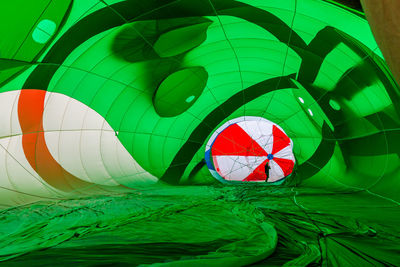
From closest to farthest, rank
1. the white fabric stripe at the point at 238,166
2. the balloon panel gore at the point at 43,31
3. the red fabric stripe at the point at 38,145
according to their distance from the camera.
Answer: the balloon panel gore at the point at 43,31 < the red fabric stripe at the point at 38,145 < the white fabric stripe at the point at 238,166

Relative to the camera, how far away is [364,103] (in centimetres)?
518

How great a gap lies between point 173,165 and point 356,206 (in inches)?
189

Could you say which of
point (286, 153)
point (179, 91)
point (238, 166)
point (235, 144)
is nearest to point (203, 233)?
point (179, 91)

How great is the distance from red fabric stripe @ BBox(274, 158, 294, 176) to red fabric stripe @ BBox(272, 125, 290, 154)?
36cm

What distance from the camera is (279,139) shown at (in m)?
10.4

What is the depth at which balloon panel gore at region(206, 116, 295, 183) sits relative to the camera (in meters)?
10.1

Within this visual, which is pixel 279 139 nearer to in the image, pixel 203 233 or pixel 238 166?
pixel 238 166

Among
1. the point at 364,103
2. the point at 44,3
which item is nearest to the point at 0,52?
the point at 44,3

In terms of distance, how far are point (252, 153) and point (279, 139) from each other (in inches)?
40.1

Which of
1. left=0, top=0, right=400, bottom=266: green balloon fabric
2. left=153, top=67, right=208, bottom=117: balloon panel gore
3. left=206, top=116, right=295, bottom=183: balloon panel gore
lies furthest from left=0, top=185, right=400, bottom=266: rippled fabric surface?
left=206, top=116, right=295, bottom=183: balloon panel gore

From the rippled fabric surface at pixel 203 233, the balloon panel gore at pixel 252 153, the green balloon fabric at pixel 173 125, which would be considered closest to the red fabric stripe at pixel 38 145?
the green balloon fabric at pixel 173 125

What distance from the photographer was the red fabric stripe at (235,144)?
9.92 m

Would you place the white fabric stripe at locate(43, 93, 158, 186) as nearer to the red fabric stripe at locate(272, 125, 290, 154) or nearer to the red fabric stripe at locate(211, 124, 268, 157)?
the red fabric stripe at locate(211, 124, 268, 157)

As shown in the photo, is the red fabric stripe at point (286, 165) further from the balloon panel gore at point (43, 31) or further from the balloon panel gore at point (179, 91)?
the balloon panel gore at point (43, 31)
